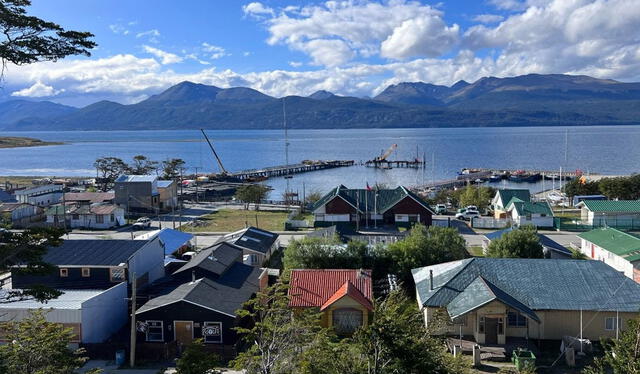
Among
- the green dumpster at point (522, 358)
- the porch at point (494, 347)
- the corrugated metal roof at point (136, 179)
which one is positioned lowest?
the porch at point (494, 347)

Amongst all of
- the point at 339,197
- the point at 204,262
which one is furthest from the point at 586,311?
the point at 339,197

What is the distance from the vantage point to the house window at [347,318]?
65.1 ft

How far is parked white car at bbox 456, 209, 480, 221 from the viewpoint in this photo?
4741cm

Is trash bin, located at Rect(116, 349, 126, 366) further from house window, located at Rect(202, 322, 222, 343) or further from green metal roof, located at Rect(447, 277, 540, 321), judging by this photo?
green metal roof, located at Rect(447, 277, 540, 321)

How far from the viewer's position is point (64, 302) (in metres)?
19.2

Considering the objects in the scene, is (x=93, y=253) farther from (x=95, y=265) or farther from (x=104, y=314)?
(x=104, y=314)

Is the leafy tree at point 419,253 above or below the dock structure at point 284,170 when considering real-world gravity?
below

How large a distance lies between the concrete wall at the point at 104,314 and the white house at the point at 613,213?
117ft

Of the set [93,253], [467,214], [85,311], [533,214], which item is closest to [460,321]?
[85,311]

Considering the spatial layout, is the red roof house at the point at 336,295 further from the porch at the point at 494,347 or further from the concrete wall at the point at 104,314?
the concrete wall at the point at 104,314

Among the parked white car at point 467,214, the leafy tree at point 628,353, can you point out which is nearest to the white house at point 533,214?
the parked white car at point 467,214

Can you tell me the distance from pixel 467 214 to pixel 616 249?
2054 cm

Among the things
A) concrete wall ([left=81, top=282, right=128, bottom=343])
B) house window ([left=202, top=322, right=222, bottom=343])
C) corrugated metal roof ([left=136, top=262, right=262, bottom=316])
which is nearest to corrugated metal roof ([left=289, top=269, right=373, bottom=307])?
corrugated metal roof ([left=136, top=262, right=262, bottom=316])

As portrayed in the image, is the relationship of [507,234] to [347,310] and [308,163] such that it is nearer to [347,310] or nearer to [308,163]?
[347,310]
